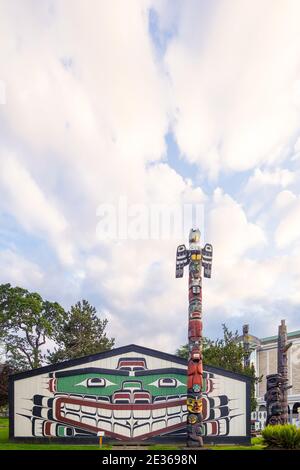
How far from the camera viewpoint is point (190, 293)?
32.2 meters

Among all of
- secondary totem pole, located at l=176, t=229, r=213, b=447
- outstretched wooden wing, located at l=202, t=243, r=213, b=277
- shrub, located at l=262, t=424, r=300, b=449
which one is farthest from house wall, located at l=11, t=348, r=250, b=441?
shrub, located at l=262, t=424, r=300, b=449

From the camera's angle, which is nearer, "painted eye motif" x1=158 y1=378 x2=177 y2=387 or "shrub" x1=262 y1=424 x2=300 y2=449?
"shrub" x1=262 y1=424 x2=300 y2=449

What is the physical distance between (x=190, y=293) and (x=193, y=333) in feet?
9.16

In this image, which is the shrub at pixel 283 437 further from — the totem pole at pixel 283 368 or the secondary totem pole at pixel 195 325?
the totem pole at pixel 283 368

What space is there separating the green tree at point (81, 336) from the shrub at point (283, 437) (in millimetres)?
38100

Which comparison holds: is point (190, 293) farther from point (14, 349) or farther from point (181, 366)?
point (14, 349)

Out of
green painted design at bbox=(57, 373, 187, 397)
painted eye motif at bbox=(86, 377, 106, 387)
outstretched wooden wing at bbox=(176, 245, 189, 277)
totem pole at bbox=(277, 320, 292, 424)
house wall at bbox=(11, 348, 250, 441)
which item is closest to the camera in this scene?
outstretched wooden wing at bbox=(176, 245, 189, 277)

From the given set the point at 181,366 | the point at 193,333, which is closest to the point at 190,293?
the point at 193,333

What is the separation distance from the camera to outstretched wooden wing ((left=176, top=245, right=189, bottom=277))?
3328 cm

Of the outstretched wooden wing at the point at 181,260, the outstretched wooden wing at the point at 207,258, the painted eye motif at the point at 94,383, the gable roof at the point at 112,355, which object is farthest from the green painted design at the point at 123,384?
the outstretched wooden wing at the point at 207,258

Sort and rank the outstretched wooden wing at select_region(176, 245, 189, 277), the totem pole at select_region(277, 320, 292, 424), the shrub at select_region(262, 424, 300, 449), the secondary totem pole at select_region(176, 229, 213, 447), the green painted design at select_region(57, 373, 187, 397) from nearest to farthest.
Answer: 1. the shrub at select_region(262, 424, 300, 449)
2. the secondary totem pole at select_region(176, 229, 213, 447)
3. the outstretched wooden wing at select_region(176, 245, 189, 277)
4. the green painted design at select_region(57, 373, 187, 397)
5. the totem pole at select_region(277, 320, 292, 424)

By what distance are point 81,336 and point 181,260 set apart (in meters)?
33.9

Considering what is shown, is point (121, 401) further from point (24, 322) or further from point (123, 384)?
point (24, 322)

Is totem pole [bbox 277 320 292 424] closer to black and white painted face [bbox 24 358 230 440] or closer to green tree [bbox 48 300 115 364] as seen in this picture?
black and white painted face [bbox 24 358 230 440]
